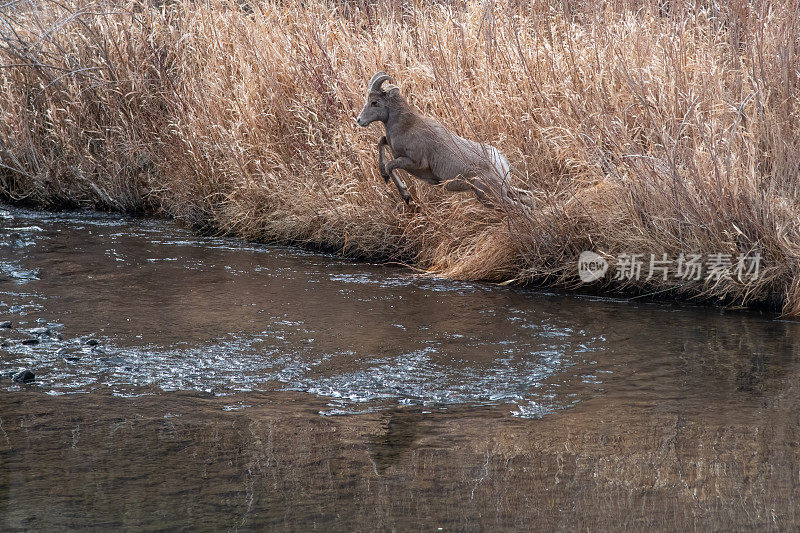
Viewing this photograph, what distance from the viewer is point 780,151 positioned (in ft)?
21.4

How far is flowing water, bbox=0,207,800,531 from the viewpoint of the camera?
11.4ft

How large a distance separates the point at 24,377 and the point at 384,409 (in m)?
1.91

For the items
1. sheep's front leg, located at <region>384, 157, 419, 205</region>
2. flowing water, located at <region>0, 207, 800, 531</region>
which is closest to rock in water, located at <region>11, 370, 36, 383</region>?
flowing water, located at <region>0, 207, 800, 531</region>

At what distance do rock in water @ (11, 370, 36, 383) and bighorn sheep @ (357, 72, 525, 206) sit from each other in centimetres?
337

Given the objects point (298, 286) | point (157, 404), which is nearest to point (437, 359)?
point (157, 404)

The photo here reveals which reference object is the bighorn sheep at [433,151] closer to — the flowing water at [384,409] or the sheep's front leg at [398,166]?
the sheep's front leg at [398,166]

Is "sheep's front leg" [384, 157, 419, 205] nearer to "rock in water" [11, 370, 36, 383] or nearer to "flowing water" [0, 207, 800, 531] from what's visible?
"flowing water" [0, 207, 800, 531]

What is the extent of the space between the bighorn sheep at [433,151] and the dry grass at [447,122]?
0.33 metres

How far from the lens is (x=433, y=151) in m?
7.33

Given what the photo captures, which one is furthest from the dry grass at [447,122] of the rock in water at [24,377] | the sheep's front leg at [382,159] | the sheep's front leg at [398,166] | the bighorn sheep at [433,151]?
the rock in water at [24,377]

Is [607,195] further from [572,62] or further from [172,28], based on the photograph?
[172,28]

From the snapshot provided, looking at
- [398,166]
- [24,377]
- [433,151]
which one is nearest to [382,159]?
[398,166]

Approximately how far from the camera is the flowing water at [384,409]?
11.4 feet

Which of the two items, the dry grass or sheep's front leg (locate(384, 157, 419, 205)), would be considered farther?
sheep's front leg (locate(384, 157, 419, 205))
